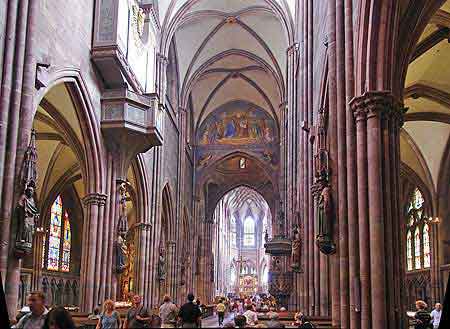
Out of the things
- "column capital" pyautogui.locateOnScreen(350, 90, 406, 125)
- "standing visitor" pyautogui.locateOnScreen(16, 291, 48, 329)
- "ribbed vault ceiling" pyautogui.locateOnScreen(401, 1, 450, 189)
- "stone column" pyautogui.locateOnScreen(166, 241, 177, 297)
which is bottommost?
"standing visitor" pyautogui.locateOnScreen(16, 291, 48, 329)

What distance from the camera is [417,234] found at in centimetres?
3170

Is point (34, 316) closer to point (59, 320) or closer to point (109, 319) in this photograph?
point (59, 320)

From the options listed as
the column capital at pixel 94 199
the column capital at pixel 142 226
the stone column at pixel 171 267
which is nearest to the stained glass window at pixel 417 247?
the stone column at pixel 171 267

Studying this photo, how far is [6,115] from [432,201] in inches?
869

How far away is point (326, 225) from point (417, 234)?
2081cm

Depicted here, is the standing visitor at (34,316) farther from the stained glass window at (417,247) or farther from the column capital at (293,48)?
the stained glass window at (417,247)

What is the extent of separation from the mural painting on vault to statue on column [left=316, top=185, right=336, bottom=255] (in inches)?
1253

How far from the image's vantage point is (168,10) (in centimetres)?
2994

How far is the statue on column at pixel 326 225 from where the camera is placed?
12.5 m

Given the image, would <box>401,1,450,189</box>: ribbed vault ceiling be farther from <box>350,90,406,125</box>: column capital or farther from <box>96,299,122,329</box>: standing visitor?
<box>96,299,122,329</box>: standing visitor

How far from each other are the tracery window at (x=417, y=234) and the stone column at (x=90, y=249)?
54.4ft

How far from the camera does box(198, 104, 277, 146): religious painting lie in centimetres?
4503

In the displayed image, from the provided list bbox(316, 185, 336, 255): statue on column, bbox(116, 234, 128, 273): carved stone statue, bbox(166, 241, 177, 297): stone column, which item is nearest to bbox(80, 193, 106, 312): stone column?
bbox(116, 234, 128, 273): carved stone statue

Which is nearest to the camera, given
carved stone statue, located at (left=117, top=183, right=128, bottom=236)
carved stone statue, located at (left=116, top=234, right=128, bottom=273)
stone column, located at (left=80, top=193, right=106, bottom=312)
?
stone column, located at (left=80, top=193, right=106, bottom=312)
